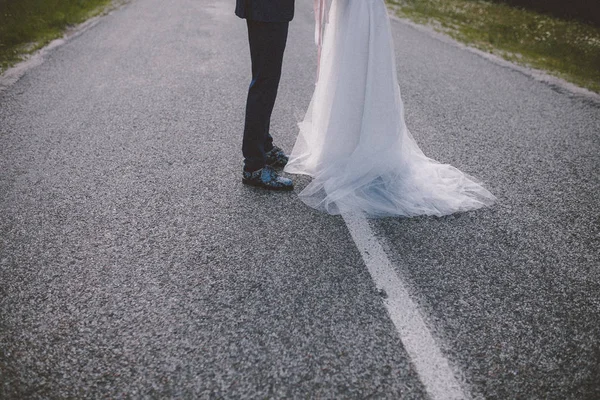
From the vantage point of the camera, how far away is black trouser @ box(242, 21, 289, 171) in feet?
6.98

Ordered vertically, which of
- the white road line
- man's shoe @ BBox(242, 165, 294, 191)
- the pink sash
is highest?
the pink sash

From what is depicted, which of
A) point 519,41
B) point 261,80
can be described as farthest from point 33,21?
point 519,41

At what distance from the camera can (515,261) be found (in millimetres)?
2002

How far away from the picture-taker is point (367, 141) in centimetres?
243

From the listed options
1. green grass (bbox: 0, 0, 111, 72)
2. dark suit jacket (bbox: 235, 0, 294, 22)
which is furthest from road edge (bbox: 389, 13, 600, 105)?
green grass (bbox: 0, 0, 111, 72)

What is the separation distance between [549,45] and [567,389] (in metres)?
8.33

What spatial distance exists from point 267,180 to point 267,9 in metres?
1.09

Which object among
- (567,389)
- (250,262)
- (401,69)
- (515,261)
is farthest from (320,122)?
(401,69)

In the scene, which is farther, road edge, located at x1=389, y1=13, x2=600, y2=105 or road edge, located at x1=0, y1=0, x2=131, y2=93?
road edge, located at x1=389, y1=13, x2=600, y2=105

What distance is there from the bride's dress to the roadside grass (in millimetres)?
4374

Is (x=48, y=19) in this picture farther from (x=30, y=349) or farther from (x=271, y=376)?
(x=271, y=376)

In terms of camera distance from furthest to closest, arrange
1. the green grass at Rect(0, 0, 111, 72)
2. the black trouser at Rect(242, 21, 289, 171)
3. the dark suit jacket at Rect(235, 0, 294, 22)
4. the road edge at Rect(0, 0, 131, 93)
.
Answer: the green grass at Rect(0, 0, 111, 72) < the road edge at Rect(0, 0, 131, 93) < the black trouser at Rect(242, 21, 289, 171) < the dark suit jacket at Rect(235, 0, 294, 22)

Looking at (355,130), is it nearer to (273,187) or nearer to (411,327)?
(273,187)

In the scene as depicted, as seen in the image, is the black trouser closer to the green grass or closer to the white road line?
the white road line
